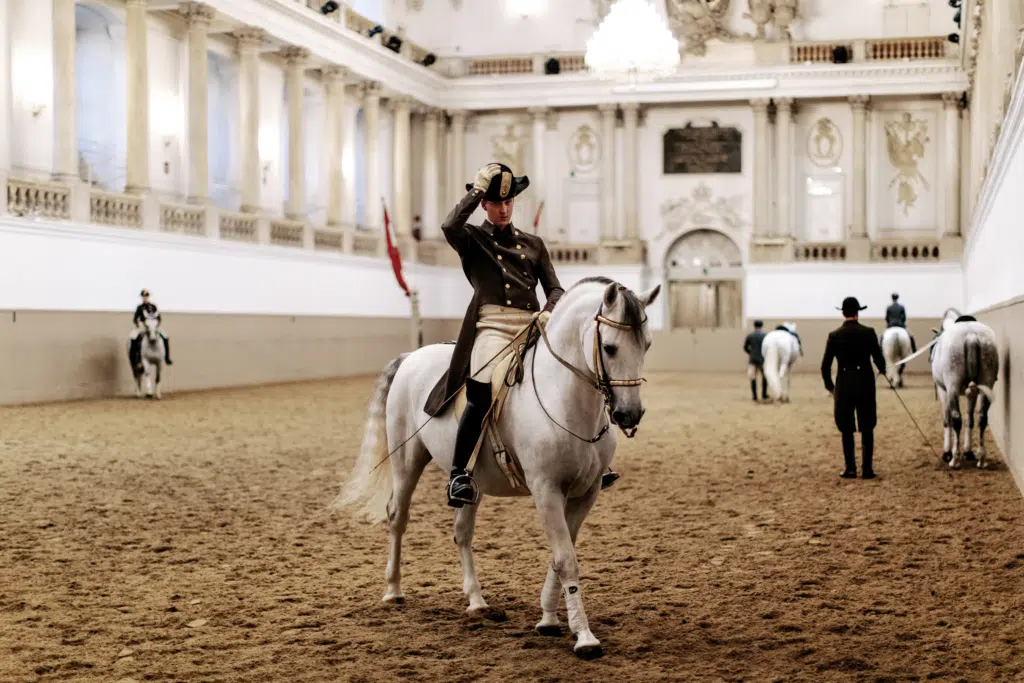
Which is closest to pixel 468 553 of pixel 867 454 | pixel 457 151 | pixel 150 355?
pixel 867 454

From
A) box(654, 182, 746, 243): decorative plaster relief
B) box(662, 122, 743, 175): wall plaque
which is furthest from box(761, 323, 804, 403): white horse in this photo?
box(662, 122, 743, 175): wall plaque

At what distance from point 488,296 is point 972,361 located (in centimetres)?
726

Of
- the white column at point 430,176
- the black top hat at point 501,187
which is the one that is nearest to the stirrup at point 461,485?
the black top hat at point 501,187

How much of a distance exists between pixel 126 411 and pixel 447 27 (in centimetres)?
2722

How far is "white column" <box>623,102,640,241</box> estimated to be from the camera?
41.9 metres

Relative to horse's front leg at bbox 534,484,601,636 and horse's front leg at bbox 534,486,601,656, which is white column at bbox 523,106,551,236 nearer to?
horse's front leg at bbox 534,484,601,636

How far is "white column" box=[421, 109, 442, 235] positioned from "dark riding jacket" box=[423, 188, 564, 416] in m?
35.7

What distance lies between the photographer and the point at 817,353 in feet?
127

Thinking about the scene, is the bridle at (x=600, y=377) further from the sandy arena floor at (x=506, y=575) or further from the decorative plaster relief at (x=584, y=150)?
the decorative plaster relief at (x=584, y=150)

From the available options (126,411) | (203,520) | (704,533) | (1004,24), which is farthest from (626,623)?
(126,411)

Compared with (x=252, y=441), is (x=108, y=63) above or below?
above

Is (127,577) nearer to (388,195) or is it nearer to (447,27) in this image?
(388,195)

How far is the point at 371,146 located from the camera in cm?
3694

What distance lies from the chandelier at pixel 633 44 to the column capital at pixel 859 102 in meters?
12.7
